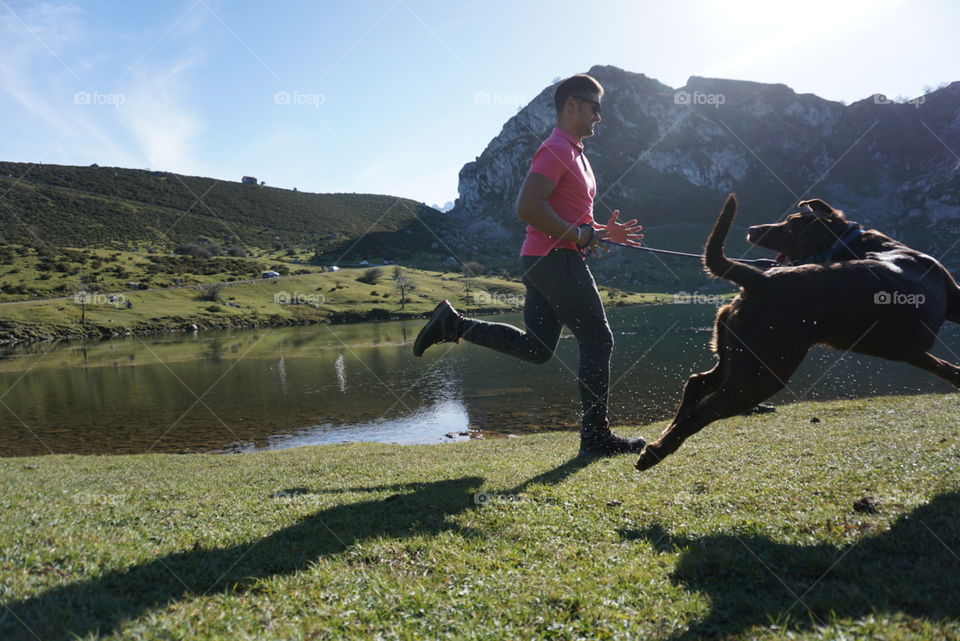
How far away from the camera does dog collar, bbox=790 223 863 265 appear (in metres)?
5.73

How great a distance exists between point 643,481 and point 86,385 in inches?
1711

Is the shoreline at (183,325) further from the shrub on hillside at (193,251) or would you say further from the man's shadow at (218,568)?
the man's shadow at (218,568)

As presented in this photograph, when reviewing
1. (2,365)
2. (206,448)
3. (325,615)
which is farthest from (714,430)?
(2,365)

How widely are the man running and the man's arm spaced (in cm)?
1

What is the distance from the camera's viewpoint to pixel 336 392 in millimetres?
33094

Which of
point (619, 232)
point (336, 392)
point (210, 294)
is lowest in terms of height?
point (336, 392)

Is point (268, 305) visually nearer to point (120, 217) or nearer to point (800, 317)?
point (120, 217)

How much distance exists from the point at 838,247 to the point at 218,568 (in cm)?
648

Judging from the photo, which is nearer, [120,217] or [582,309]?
[582,309]

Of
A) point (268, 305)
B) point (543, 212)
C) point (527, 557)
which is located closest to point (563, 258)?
point (543, 212)

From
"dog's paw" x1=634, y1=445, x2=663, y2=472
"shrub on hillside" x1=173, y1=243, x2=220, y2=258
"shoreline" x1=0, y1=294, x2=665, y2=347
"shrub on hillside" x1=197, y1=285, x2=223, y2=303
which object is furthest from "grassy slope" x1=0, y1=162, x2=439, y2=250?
"dog's paw" x1=634, y1=445, x2=663, y2=472

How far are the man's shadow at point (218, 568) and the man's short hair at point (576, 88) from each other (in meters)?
4.97

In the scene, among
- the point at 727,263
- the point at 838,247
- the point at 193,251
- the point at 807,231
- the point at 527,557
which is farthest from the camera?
the point at 193,251

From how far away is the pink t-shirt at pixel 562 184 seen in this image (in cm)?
645
